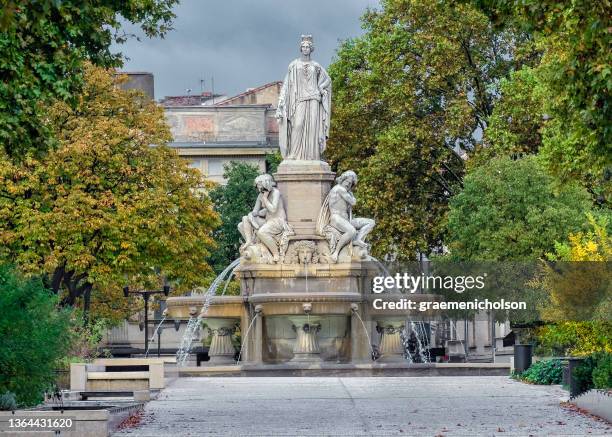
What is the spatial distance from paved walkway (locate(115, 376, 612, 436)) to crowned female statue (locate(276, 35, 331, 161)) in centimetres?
784

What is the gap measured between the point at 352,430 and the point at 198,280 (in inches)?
1285

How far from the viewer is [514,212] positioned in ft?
172

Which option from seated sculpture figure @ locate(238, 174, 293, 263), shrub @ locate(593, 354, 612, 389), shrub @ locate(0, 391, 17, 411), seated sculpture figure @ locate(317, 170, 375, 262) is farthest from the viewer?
seated sculpture figure @ locate(238, 174, 293, 263)

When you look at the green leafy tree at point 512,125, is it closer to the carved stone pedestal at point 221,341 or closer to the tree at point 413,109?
the tree at point 413,109

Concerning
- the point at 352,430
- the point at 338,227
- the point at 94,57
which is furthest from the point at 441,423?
the point at 338,227

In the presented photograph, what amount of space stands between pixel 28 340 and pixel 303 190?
51.7 feet

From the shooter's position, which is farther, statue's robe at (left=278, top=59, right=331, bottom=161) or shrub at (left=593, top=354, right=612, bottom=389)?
statue's robe at (left=278, top=59, right=331, bottom=161)

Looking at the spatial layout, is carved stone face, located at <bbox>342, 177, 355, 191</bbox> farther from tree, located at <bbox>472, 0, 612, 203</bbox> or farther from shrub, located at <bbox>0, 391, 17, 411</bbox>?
shrub, located at <bbox>0, 391, 17, 411</bbox>

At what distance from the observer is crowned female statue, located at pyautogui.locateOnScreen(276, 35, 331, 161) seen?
120ft

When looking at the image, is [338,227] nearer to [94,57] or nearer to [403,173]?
[94,57]

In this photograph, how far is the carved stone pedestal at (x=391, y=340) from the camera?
34.3m

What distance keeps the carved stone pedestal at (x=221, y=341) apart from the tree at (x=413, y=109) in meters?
21.2

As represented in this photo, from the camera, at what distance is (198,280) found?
51156 mm

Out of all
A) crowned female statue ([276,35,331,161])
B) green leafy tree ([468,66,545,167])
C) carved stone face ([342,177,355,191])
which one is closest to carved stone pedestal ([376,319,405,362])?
carved stone face ([342,177,355,191])
